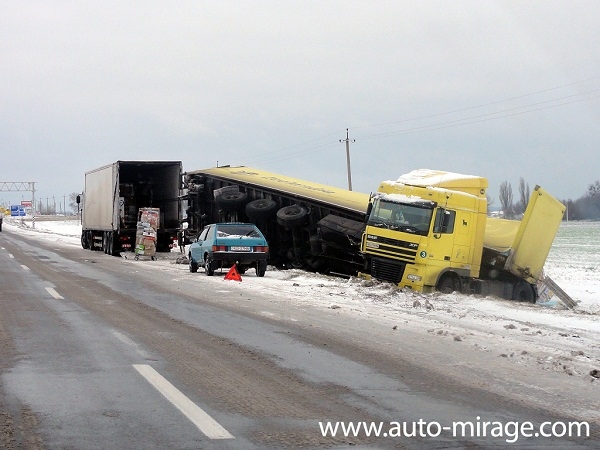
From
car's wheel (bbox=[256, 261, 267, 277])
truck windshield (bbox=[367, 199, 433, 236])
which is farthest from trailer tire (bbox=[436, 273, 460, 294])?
car's wheel (bbox=[256, 261, 267, 277])

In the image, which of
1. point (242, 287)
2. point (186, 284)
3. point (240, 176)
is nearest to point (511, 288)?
point (242, 287)

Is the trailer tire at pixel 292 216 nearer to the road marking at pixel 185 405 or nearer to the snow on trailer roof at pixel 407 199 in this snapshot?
the snow on trailer roof at pixel 407 199

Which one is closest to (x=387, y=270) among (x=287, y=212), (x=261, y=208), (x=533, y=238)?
(x=533, y=238)

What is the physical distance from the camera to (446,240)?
19516mm

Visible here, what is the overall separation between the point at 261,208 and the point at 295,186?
1799 mm

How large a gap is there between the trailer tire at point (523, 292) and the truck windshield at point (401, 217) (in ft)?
11.4

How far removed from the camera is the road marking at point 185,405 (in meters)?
5.80

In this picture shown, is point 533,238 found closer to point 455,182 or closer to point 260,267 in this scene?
point 455,182

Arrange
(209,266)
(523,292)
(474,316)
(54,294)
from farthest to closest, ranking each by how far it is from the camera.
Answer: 1. (209,266)
2. (523,292)
3. (54,294)
4. (474,316)

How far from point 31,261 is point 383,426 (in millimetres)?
25635

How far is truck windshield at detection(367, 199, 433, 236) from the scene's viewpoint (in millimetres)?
19453

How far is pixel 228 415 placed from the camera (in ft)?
20.7

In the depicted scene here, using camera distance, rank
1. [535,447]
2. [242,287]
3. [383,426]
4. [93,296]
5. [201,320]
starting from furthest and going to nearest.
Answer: [242,287] → [93,296] → [201,320] → [383,426] → [535,447]

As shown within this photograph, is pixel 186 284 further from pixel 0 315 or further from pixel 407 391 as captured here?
pixel 407 391
